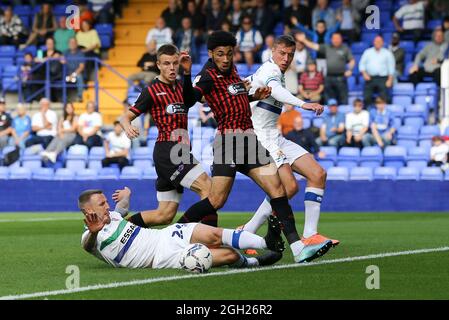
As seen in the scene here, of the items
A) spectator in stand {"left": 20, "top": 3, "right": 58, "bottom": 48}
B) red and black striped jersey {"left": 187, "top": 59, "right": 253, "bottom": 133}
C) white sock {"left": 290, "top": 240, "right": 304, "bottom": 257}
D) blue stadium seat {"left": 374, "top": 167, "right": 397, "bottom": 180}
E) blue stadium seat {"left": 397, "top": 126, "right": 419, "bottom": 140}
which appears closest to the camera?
white sock {"left": 290, "top": 240, "right": 304, "bottom": 257}

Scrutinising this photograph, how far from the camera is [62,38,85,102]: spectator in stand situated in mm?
24875

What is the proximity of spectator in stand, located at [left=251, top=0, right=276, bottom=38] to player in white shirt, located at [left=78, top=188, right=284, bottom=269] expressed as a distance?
1498 cm

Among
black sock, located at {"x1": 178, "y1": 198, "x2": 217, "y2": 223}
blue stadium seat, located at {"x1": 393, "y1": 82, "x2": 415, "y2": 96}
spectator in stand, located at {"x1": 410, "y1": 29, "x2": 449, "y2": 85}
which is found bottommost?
black sock, located at {"x1": 178, "y1": 198, "x2": 217, "y2": 223}

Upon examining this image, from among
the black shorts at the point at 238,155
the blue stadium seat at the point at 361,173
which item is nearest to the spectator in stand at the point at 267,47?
the blue stadium seat at the point at 361,173

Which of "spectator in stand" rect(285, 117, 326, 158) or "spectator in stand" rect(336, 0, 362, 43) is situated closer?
"spectator in stand" rect(285, 117, 326, 158)

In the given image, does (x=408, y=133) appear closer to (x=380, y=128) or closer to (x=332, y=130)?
(x=380, y=128)

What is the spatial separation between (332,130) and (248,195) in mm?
2195

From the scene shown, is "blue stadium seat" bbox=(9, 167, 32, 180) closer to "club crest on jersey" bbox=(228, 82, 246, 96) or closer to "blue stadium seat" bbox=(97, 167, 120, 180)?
"blue stadium seat" bbox=(97, 167, 120, 180)

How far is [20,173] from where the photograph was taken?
23.3 metres

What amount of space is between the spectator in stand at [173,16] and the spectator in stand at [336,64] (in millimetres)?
3273

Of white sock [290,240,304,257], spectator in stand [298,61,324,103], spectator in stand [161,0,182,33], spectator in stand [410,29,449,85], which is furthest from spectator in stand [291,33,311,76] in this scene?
white sock [290,240,304,257]

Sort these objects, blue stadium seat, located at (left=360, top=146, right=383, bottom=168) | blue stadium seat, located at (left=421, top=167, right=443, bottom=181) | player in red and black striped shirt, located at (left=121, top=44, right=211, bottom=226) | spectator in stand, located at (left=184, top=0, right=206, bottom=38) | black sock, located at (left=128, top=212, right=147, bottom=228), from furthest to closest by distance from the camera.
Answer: spectator in stand, located at (left=184, top=0, right=206, bottom=38) < blue stadium seat, located at (left=360, top=146, right=383, bottom=168) < blue stadium seat, located at (left=421, top=167, right=443, bottom=181) < black sock, located at (left=128, top=212, right=147, bottom=228) < player in red and black striped shirt, located at (left=121, top=44, right=211, bottom=226)
